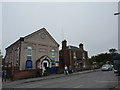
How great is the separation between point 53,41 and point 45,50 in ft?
11.8

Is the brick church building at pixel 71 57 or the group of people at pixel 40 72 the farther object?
the brick church building at pixel 71 57

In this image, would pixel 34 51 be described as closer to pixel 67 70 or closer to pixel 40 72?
pixel 40 72

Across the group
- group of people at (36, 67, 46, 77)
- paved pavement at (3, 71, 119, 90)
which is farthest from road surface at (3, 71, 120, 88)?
group of people at (36, 67, 46, 77)

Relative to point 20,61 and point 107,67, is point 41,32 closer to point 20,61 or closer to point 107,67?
point 20,61

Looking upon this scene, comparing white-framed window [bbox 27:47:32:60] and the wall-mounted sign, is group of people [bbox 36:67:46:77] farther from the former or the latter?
white-framed window [bbox 27:47:32:60]

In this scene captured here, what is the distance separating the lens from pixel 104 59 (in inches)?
2616

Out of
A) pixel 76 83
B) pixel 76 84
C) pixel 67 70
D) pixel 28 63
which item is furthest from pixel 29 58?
pixel 76 84

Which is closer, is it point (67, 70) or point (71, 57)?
point (67, 70)

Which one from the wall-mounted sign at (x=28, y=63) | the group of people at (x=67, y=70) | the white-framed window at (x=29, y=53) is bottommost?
the group of people at (x=67, y=70)

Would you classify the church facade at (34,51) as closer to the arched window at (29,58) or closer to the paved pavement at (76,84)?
the arched window at (29,58)

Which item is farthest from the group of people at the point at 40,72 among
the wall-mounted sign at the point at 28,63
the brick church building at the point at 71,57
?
the brick church building at the point at 71,57

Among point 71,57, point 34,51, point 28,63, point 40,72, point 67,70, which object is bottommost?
point 67,70

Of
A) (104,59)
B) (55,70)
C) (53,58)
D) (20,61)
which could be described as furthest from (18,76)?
(104,59)

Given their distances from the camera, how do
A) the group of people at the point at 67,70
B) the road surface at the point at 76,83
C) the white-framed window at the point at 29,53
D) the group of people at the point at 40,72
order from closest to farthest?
the road surface at the point at 76,83 → the group of people at the point at 40,72 → the group of people at the point at 67,70 → the white-framed window at the point at 29,53
